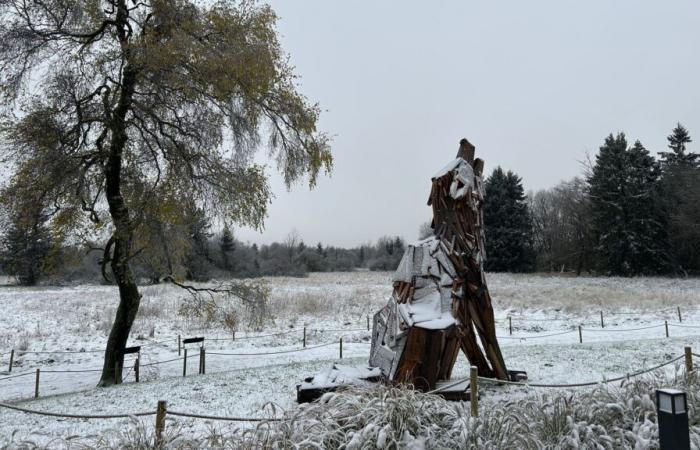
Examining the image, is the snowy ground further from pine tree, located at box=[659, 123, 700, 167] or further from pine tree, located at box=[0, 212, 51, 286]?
pine tree, located at box=[659, 123, 700, 167]

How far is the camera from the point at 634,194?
39.0 metres

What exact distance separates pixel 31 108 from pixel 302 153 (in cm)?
590

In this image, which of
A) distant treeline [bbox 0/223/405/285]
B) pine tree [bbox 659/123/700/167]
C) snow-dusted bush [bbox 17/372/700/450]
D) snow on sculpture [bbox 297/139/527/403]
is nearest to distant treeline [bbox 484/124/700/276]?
pine tree [bbox 659/123/700/167]

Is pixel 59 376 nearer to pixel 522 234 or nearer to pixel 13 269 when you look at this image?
pixel 13 269

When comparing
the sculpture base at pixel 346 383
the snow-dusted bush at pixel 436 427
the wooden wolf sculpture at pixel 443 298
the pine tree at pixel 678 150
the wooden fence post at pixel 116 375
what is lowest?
the wooden fence post at pixel 116 375

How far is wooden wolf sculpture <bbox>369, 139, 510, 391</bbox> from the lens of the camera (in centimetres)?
694

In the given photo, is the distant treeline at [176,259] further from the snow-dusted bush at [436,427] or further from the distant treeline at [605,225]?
the snow-dusted bush at [436,427]

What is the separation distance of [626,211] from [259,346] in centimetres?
3557

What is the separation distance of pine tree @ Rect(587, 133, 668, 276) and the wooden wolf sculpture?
3551cm

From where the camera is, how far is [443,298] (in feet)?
24.3

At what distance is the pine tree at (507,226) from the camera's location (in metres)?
45.5

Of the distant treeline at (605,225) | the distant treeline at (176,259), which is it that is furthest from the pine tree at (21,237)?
the distant treeline at (605,225)

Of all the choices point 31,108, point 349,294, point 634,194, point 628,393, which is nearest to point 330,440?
point 628,393

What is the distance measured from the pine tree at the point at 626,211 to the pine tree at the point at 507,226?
6921mm
